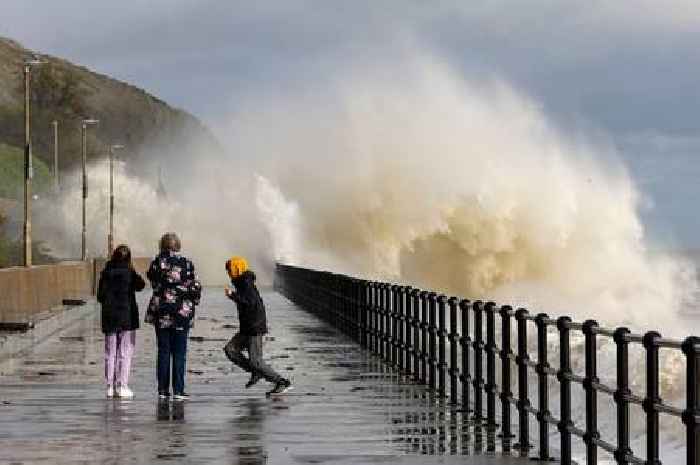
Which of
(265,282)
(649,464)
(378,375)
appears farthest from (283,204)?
(649,464)

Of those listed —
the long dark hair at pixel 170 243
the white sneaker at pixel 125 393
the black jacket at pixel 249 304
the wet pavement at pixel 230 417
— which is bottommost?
the wet pavement at pixel 230 417

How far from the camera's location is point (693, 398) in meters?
12.6

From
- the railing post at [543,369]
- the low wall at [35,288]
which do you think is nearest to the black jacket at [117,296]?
the railing post at [543,369]

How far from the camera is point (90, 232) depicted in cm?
17100

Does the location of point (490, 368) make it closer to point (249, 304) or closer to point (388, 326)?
point (249, 304)

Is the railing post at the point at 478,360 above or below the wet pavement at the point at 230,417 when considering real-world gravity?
above

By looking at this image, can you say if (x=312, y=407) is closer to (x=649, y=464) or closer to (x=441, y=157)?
(x=649, y=464)

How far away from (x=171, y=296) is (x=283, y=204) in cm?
11000

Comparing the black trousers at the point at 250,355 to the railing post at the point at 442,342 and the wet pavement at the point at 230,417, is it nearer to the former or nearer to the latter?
the wet pavement at the point at 230,417

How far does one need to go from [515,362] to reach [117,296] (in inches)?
263

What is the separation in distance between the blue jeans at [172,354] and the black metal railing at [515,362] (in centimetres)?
299

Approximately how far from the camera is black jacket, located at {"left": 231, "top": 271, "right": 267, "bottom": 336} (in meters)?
24.5

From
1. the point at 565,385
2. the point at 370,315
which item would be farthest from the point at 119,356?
the point at 370,315

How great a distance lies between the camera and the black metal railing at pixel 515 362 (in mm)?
13430
